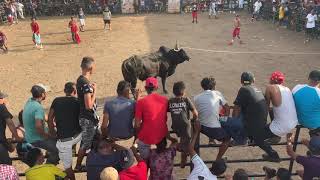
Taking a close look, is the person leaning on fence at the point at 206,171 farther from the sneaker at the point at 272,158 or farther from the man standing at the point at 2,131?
the man standing at the point at 2,131

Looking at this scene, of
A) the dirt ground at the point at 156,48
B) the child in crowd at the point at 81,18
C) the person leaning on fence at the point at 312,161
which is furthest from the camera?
the child in crowd at the point at 81,18

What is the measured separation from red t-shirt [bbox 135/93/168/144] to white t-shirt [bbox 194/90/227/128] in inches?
28.1

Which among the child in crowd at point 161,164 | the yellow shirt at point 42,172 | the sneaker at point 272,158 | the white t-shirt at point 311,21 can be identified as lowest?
the sneaker at point 272,158

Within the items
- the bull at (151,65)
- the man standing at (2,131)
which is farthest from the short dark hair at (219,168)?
the bull at (151,65)

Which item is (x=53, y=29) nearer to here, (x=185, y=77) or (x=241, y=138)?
(x=185, y=77)

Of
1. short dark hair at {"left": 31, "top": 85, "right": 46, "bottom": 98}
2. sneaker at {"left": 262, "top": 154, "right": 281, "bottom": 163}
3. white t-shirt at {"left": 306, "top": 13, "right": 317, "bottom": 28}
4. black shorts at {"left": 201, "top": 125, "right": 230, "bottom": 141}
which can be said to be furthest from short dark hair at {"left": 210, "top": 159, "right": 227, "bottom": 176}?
white t-shirt at {"left": 306, "top": 13, "right": 317, "bottom": 28}

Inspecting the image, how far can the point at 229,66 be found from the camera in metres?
18.5

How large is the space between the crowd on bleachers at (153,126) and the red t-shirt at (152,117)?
0.02 meters

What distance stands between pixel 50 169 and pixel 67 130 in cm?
87

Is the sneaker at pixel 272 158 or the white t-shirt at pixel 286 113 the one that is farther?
the sneaker at pixel 272 158

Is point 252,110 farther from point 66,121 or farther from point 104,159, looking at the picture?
point 66,121

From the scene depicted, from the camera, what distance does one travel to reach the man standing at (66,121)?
6.59 meters

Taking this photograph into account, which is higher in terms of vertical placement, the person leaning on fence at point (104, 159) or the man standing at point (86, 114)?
the man standing at point (86, 114)

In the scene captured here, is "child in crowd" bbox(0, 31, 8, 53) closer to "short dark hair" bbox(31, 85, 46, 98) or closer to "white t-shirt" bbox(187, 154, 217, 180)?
"short dark hair" bbox(31, 85, 46, 98)
